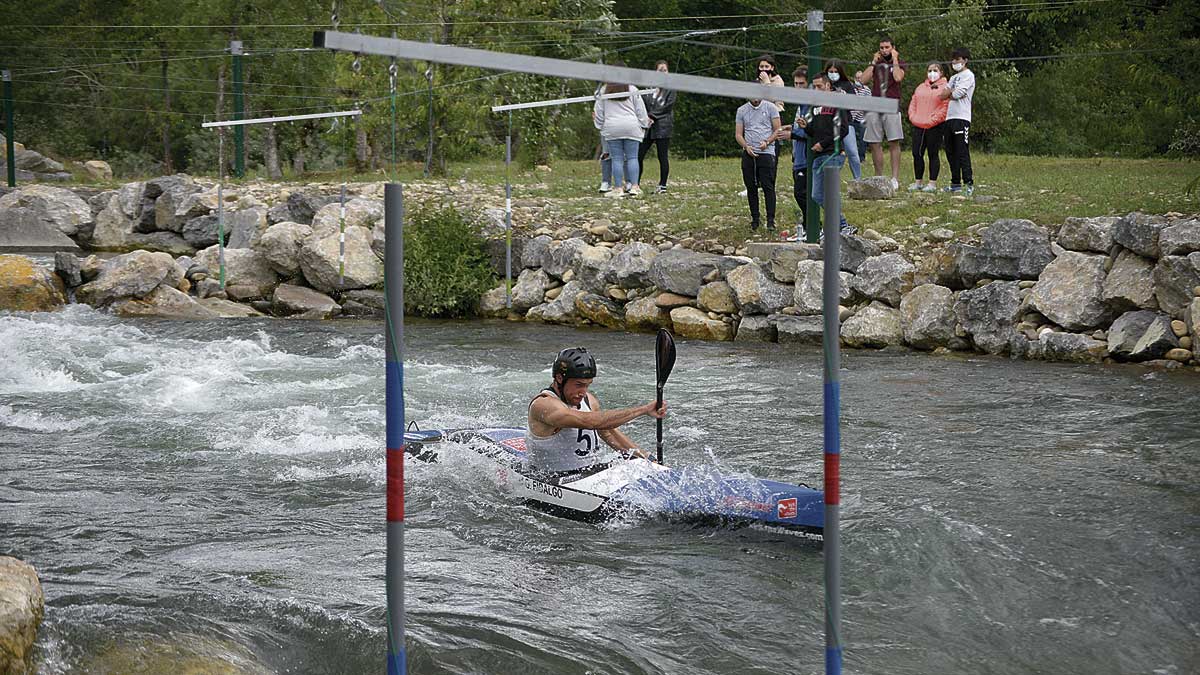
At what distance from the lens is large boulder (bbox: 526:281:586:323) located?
15.0 m

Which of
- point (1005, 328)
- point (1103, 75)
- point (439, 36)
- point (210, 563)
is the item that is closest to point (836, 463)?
point (210, 563)

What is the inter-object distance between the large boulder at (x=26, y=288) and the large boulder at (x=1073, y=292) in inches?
464

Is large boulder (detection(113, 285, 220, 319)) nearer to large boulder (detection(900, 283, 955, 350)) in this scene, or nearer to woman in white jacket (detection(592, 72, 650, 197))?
woman in white jacket (detection(592, 72, 650, 197))

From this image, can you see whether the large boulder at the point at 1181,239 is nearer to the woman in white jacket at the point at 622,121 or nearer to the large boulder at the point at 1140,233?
the large boulder at the point at 1140,233

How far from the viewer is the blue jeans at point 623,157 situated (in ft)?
55.5

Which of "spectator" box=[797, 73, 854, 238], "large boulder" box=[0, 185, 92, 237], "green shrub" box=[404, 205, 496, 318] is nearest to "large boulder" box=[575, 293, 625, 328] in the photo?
"green shrub" box=[404, 205, 496, 318]

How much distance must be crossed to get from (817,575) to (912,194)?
9437mm

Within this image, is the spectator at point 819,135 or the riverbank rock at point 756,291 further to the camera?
the riverbank rock at point 756,291

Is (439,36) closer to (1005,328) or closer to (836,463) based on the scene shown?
(1005,328)

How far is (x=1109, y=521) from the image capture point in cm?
698

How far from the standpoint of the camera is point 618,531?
278 inches

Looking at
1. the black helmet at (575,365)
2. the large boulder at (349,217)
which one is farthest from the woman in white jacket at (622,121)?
the black helmet at (575,365)

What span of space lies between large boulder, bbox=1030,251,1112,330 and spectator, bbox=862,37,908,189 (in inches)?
92.3

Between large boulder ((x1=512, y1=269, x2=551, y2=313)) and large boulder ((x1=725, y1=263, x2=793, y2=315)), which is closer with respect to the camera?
large boulder ((x1=725, y1=263, x2=793, y2=315))
